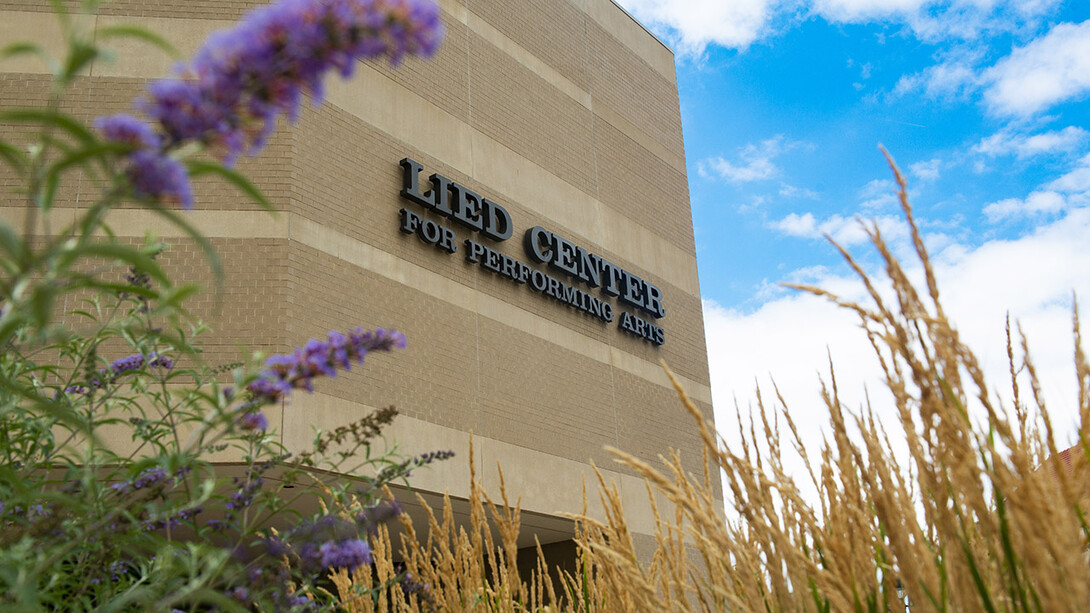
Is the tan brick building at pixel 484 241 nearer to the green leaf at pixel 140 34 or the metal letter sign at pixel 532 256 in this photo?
the metal letter sign at pixel 532 256

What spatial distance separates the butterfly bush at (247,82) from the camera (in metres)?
0.79

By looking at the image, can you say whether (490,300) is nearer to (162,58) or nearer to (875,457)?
(162,58)

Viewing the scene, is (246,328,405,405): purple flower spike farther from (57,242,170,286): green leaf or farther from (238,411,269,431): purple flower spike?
(57,242,170,286): green leaf

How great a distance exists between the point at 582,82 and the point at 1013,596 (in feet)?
38.0

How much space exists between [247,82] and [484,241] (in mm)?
9063

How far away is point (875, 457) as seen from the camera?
4.34 ft

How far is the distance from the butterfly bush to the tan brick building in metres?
6.62

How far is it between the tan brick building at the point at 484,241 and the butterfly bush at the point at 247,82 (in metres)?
6.62

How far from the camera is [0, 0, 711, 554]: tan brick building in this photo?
25.7 feet

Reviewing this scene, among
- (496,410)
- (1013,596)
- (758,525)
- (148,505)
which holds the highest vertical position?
(496,410)

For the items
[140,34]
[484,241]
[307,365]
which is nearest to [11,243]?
[140,34]

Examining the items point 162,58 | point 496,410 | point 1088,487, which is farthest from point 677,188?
point 1088,487

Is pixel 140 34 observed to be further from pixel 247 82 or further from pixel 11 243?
pixel 11 243

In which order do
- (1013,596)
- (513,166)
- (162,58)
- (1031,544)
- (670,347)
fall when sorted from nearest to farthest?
(1031,544) < (1013,596) < (162,58) < (513,166) < (670,347)
